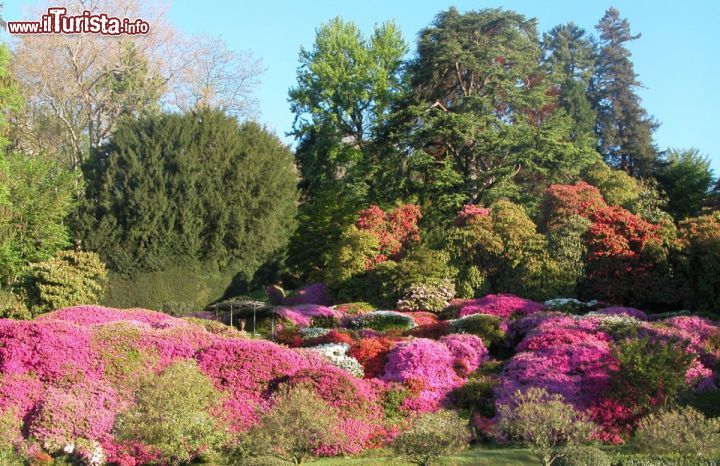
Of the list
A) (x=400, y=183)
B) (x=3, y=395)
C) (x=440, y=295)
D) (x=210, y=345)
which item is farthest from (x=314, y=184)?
(x=3, y=395)

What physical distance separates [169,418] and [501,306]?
45.6ft

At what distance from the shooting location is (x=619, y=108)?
170 feet

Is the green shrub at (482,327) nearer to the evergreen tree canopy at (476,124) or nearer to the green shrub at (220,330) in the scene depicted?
the green shrub at (220,330)

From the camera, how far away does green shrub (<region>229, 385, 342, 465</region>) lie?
420 inches

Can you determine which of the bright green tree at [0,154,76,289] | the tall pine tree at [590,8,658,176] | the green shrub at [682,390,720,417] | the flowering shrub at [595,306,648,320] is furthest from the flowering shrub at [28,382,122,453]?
the tall pine tree at [590,8,658,176]

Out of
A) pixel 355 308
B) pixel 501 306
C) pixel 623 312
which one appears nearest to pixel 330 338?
pixel 501 306

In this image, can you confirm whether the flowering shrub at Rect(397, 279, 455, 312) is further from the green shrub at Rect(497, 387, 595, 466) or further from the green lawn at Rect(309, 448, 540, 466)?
the green shrub at Rect(497, 387, 595, 466)

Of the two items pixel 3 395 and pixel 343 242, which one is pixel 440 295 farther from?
pixel 3 395

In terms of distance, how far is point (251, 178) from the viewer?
107ft

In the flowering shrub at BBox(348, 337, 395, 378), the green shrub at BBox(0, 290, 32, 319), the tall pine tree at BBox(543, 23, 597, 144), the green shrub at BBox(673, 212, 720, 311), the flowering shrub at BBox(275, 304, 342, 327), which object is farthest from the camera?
the tall pine tree at BBox(543, 23, 597, 144)

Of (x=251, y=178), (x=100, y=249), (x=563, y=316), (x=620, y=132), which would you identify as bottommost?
(x=563, y=316)

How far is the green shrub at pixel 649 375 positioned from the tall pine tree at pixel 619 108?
1302 inches

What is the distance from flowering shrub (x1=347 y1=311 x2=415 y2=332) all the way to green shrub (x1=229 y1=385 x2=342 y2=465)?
10.9m

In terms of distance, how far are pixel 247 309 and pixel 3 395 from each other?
11.4 metres
